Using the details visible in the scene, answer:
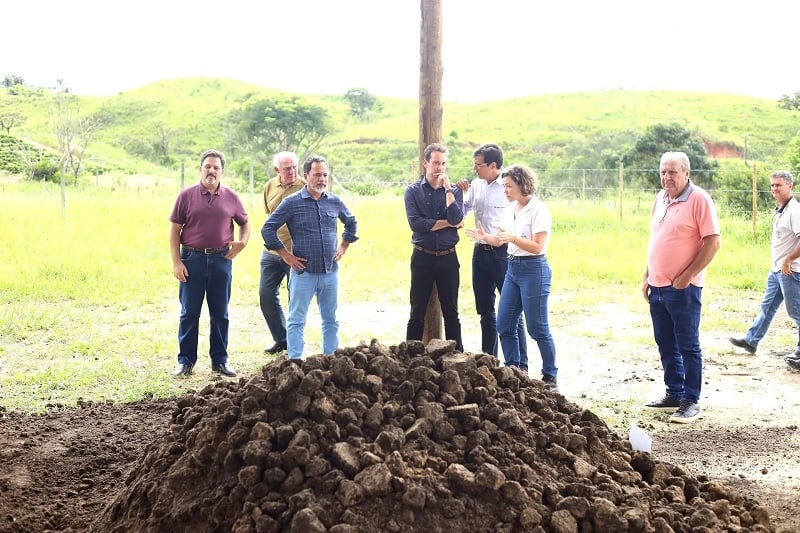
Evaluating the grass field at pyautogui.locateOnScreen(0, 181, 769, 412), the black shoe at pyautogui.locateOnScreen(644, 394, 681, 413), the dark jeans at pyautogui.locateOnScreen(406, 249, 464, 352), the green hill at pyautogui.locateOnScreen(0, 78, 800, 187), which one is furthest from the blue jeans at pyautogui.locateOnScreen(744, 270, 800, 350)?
the green hill at pyautogui.locateOnScreen(0, 78, 800, 187)

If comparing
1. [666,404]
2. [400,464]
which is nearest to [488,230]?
[666,404]

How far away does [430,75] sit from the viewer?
5.91 metres

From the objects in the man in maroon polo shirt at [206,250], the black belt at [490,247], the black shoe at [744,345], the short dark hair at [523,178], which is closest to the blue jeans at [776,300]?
the black shoe at [744,345]

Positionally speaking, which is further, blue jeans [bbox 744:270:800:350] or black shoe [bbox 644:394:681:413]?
blue jeans [bbox 744:270:800:350]

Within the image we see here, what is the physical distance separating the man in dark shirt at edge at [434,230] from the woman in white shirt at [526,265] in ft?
1.09

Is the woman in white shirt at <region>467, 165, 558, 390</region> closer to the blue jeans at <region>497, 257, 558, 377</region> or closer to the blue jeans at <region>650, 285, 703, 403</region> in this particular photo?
the blue jeans at <region>497, 257, 558, 377</region>

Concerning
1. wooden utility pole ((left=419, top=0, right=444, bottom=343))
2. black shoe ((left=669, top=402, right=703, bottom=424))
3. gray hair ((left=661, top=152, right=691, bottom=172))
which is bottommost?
black shoe ((left=669, top=402, right=703, bottom=424))

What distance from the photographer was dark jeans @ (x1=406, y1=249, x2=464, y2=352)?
5910 millimetres

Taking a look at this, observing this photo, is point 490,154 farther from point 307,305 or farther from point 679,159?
point 307,305

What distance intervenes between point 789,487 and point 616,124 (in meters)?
41.6

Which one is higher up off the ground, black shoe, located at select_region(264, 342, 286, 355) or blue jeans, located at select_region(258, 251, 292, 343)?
blue jeans, located at select_region(258, 251, 292, 343)

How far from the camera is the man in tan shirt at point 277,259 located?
660 centimetres

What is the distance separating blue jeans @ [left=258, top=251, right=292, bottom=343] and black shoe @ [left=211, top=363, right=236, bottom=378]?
615 millimetres

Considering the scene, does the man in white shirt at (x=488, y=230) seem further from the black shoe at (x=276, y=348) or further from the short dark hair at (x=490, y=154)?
the black shoe at (x=276, y=348)
